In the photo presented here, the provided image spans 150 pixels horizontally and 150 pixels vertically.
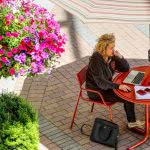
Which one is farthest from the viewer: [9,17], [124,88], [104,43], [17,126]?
[104,43]

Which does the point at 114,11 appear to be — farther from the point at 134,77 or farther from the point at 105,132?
the point at 105,132

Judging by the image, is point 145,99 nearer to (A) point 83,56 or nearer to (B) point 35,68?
(B) point 35,68

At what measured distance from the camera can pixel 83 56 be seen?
1053 cm

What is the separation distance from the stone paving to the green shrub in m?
1.20

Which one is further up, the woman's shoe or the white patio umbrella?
the white patio umbrella

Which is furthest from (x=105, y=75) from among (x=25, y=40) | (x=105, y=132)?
(x=25, y=40)

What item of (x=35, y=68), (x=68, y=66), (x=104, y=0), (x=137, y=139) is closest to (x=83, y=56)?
(x=68, y=66)

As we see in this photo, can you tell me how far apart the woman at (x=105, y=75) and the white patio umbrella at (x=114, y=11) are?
2592 mm

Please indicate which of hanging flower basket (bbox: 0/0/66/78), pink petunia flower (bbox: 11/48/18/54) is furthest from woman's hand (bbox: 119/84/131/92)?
pink petunia flower (bbox: 11/48/18/54)

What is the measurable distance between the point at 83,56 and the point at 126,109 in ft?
8.70

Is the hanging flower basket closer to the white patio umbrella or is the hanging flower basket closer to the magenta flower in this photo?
the magenta flower

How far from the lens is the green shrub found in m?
6.48

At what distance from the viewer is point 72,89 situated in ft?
30.9

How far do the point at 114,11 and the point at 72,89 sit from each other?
7.50 ft
